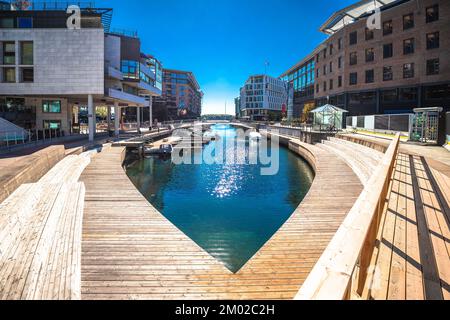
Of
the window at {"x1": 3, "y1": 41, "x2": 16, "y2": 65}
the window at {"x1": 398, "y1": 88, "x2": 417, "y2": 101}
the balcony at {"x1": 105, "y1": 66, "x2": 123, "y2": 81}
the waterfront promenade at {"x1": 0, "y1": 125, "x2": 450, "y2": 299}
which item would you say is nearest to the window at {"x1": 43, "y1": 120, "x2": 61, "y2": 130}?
the window at {"x1": 3, "y1": 41, "x2": 16, "y2": 65}

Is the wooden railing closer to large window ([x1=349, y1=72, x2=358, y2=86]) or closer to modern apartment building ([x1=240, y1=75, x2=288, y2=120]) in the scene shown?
large window ([x1=349, y1=72, x2=358, y2=86])

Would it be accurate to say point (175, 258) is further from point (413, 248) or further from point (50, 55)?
point (50, 55)

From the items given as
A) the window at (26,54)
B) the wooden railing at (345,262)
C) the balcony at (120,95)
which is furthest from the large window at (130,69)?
the wooden railing at (345,262)

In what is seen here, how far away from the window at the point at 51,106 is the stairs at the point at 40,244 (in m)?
36.2

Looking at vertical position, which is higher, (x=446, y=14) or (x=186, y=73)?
(x=186, y=73)

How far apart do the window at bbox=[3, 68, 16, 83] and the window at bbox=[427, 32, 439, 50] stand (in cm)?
5023

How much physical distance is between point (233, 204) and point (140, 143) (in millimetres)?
20996

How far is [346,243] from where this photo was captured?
2391 mm

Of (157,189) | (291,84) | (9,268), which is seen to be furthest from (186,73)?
(9,268)

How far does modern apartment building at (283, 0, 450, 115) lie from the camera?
123ft

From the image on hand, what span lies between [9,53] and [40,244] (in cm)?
3655

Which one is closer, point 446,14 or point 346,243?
point 346,243

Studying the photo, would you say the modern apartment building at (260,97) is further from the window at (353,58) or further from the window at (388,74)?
the window at (388,74)

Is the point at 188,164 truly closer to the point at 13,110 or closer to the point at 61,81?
the point at 61,81
